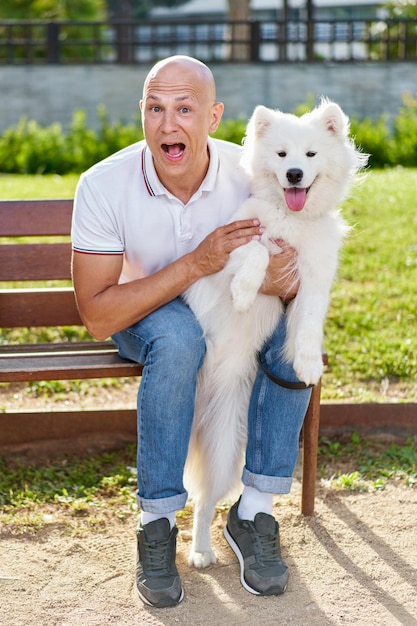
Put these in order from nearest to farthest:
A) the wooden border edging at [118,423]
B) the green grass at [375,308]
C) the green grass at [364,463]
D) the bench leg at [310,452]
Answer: the bench leg at [310,452] < the green grass at [364,463] < the wooden border edging at [118,423] < the green grass at [375,308]

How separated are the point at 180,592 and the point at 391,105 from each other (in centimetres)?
1533

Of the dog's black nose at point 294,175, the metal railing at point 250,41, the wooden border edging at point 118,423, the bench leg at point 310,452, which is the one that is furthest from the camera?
the metal railing at point 250,41

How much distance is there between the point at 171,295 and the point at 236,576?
0.99 m

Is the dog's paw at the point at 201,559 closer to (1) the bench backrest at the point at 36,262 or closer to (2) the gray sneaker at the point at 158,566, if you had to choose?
(2) the gray sneaker at the point at 158,566

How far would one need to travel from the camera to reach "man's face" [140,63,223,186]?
9.39 ft

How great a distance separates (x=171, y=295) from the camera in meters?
2.90

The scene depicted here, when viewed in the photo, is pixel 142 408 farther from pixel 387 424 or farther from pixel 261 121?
pixel 387 424

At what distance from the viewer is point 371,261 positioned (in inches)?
227

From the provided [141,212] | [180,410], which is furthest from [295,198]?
[180,410]

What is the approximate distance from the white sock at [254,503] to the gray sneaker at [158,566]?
29cm

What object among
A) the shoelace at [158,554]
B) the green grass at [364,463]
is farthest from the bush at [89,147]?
the shoelace at [158,554]

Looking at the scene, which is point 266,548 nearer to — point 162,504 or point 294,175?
point 162,504

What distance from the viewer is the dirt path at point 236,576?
2.57m

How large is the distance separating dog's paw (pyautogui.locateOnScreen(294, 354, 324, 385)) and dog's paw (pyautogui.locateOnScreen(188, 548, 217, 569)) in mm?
706
